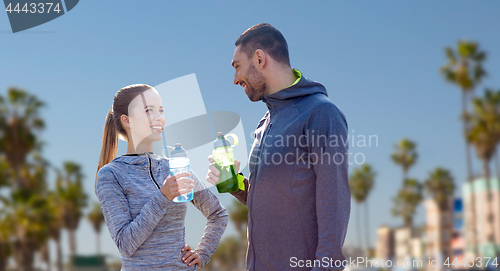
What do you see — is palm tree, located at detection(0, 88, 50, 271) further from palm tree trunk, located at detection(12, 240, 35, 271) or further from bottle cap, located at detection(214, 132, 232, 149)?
bottle cap, located at detection(214, 132, 232, 149)

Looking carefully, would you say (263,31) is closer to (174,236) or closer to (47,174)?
(174,236)

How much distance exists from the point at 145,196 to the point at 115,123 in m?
0.61

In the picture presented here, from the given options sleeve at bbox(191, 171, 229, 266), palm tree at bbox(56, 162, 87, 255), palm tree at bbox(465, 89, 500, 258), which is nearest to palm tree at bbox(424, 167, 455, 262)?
palm tree at bbox(465, 89, 500, 258)

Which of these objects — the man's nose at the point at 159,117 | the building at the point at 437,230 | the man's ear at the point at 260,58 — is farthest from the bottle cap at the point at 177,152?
the building at the point at 437,230

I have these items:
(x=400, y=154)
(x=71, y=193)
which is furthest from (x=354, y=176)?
(x=71, y=193)

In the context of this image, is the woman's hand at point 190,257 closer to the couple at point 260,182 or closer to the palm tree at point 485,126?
the couple at point 260,182

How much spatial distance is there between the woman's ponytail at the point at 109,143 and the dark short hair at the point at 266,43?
3.48ft

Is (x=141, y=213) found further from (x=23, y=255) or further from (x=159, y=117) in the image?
(x=23, y=255)

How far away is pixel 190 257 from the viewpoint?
9.94 ft

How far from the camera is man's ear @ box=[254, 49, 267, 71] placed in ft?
9.77

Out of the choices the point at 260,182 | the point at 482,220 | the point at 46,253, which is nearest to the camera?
the point at 260,182

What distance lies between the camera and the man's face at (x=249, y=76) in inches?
118

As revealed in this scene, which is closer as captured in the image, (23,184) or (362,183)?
(23,184)

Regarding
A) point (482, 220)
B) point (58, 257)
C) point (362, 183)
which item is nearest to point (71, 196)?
point (58, 257)
